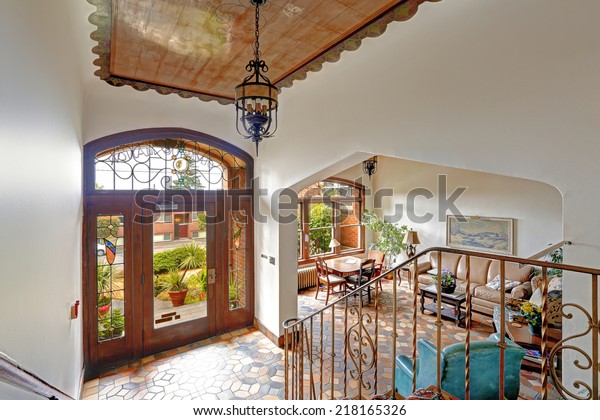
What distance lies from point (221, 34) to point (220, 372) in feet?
13.1

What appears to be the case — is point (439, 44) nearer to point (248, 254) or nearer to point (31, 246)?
point (31, 246)

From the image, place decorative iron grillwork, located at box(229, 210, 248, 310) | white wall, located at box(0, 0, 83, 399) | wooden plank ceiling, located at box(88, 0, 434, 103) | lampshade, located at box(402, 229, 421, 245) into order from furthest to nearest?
lampshade, located at box(402, 229, 421, 245), decorative iron grillwork, located at box(229, 210, 248, 310), wooden plank ceiling, located at box(88, 0, 434, 103), white wall, located at box(0, 0, 83, 399)

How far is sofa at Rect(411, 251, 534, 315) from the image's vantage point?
205 inches

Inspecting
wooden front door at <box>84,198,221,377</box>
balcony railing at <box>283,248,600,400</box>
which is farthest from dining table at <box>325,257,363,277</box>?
wooden front door at <box>84,198,221,377</box>

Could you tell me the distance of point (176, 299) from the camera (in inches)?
178

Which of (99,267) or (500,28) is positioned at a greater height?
(500,28)

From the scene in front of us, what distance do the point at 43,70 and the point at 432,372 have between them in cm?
328

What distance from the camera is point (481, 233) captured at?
254 inches

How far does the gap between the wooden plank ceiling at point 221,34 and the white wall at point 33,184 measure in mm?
494

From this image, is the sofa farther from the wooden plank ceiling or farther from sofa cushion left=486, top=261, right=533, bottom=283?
the wooden plank ceiling

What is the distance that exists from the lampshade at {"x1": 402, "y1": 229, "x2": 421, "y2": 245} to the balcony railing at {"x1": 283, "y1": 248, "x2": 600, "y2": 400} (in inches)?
62.7

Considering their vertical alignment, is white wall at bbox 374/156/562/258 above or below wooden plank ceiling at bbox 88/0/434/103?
below
